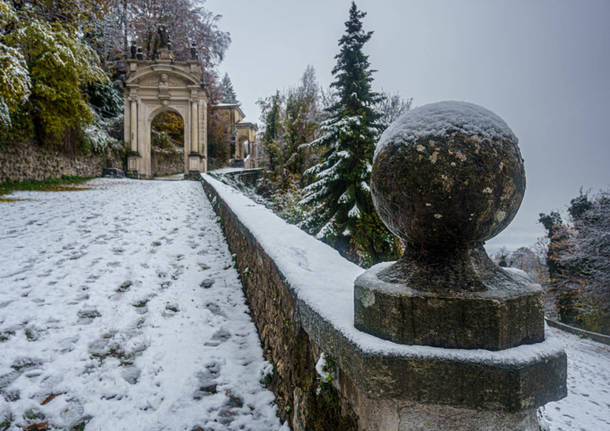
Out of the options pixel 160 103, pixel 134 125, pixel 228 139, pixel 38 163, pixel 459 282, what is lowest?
pixel 459 282

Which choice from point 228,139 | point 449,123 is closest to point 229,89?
point 228,139

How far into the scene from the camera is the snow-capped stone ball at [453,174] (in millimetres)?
1175

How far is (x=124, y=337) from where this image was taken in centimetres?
309

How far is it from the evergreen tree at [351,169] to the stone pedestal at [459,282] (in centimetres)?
721

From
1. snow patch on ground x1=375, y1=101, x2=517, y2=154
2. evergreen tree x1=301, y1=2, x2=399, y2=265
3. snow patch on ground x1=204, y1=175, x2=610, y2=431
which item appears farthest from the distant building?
snow patch on ground x1=375, y1=101, x2=517, y2=154

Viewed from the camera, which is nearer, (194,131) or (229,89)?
(194,131)

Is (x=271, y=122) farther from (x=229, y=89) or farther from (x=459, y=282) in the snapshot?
(x=229, y=89)

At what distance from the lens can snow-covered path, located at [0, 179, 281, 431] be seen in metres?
2.30

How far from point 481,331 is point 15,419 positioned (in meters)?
2.77

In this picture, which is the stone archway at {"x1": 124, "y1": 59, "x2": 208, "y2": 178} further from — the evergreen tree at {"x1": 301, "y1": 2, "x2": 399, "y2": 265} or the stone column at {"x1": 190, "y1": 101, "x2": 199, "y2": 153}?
the evergreen tree at {"x1": 301, "y1": 2, "x2": 399, "y2": 265}

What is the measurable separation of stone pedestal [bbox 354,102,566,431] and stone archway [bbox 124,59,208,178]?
73.8ft

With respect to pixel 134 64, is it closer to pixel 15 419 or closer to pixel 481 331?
pixel 15 419

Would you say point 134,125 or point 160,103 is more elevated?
point 160,103

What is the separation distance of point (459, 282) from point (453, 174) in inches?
15.3
